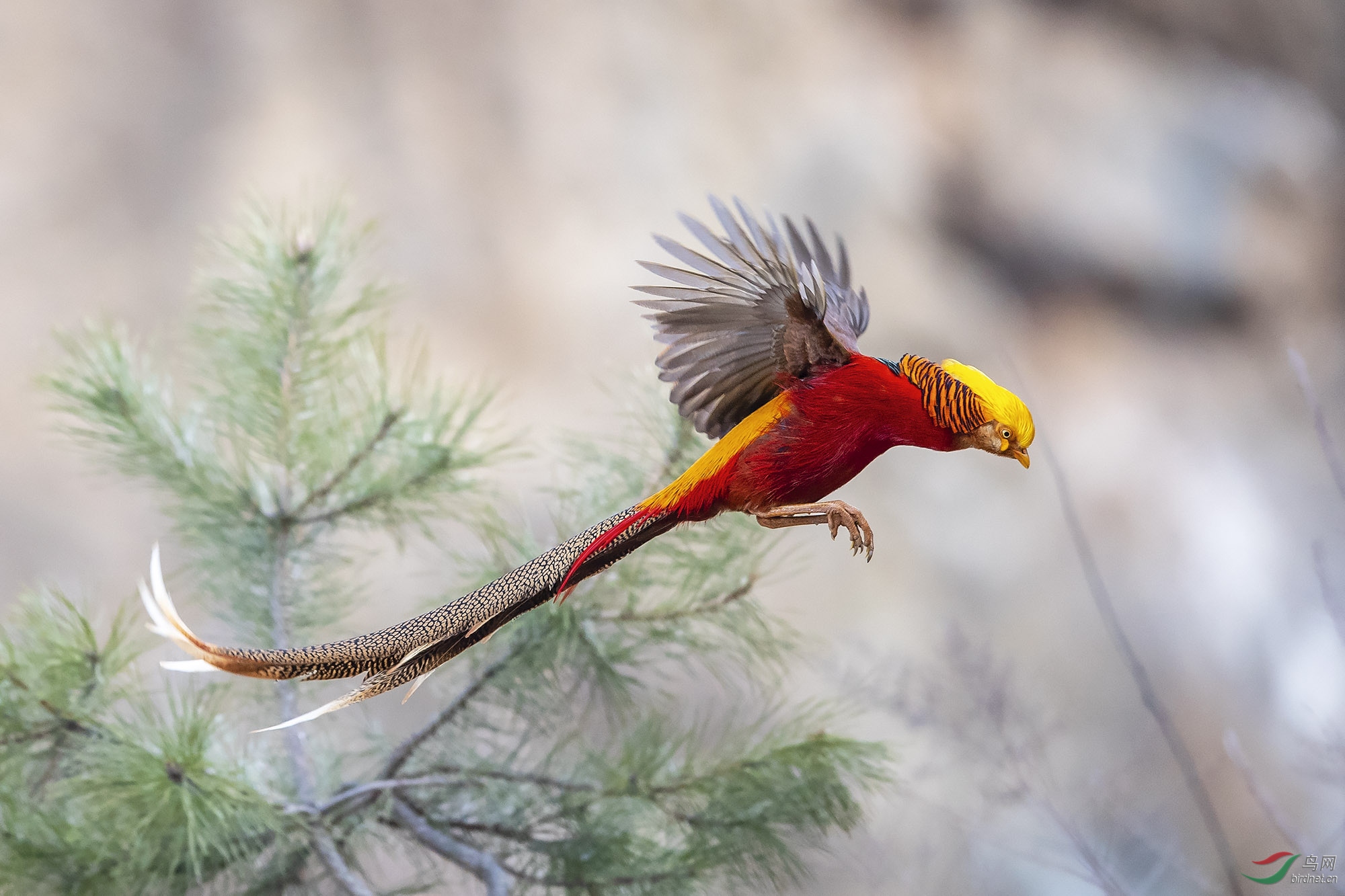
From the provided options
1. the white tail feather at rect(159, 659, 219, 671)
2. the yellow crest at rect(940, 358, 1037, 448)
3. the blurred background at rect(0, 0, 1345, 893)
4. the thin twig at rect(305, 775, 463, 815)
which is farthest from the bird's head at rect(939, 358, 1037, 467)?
the blurred background at rect(0, 0, 1345, 893)

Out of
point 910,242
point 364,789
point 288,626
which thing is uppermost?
point 910,242

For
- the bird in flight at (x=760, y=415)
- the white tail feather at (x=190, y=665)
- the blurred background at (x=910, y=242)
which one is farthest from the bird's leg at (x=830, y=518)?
the blurred background at (x=910, y=242)

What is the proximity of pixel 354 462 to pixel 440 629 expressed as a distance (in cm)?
32

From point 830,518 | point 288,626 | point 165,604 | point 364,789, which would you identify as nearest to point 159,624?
point 165,604

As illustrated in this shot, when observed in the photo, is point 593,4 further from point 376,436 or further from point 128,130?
point 376,436

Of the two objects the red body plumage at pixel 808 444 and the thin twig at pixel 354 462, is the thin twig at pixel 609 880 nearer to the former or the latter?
the thin twig at pixel 354 462

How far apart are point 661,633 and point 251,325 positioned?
0.30 metres

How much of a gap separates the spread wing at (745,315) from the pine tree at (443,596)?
0.21 m

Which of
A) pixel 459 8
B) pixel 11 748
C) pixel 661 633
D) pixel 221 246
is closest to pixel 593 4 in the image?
pixel 459 8

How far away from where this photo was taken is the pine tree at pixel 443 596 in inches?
21.8

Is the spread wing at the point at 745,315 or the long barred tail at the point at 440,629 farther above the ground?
the spread wing at the point at 745,315

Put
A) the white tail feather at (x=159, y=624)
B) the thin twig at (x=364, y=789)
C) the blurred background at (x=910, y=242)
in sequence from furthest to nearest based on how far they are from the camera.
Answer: the blurred background at (x=910, y=242)
the thin twig at (x=364, y=789)
the white tail feather at (x=159, y=624)

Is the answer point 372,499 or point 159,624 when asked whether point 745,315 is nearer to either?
point 159,624

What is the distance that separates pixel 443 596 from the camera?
58cm
